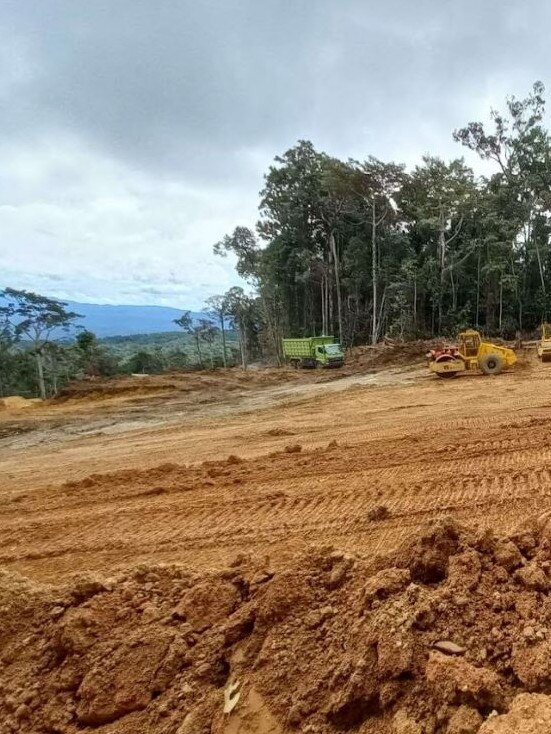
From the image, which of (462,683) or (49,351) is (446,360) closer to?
(462,683)

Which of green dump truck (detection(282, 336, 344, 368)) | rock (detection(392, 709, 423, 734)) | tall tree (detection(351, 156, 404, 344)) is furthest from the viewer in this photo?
tall tree (detection(351, 156, 404, 344))

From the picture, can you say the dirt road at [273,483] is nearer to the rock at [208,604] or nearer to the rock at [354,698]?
the rock at [208,604]

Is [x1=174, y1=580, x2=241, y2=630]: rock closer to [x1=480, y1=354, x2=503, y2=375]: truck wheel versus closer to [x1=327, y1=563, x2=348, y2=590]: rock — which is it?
[x1=327, y1=563, x2=348, y2=590]: rock

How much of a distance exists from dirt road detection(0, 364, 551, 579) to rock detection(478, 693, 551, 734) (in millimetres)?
1948

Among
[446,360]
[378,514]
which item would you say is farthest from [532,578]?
[446,360]

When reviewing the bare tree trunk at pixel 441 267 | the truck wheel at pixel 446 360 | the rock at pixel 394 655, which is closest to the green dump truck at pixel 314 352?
the truck wheel at pixel 446 360

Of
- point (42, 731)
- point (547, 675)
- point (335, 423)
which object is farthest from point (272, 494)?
point (335, 423)

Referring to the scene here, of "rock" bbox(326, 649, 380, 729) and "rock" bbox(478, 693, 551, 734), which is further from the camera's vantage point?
"rock" bbox(326, 649, 380, 729)

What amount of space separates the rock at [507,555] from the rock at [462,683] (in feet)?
2.06

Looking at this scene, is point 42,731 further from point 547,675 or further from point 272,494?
point 272,494

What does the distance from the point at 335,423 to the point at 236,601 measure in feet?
25.8

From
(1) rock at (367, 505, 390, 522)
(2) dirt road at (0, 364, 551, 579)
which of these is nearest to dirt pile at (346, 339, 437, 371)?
(2) dirt road at (0, 364, 551, 579)

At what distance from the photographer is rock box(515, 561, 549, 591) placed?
2.17m

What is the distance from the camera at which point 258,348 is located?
46844 millimetres
